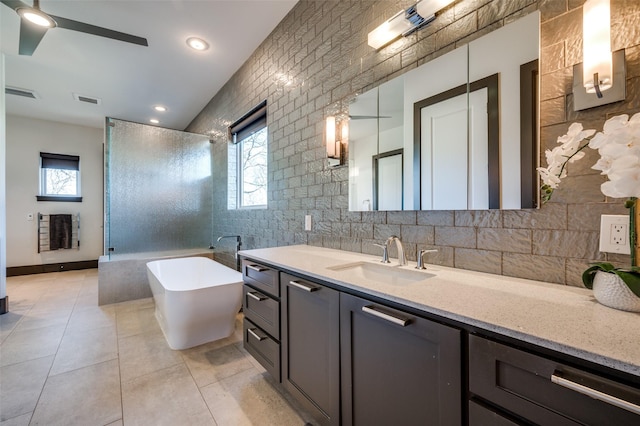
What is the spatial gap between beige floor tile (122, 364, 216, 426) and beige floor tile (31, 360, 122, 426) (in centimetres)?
7

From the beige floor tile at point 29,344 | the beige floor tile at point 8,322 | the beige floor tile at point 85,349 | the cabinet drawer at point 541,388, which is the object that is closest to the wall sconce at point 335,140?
the cabinet drawer at point 541,388

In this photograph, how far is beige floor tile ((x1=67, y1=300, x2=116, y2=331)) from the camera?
2.74 meters

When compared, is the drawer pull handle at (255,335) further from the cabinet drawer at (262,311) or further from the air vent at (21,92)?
the air vent at (21,92)

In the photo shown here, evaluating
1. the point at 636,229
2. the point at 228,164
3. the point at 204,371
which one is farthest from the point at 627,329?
the point at 228,164

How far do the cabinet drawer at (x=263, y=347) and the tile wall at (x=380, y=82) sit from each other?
2.57 feet

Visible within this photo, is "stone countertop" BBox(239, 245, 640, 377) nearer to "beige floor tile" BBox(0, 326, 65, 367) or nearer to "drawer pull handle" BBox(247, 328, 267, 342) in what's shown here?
"drawer pull handle" BBox(247, 328, 267, 342)

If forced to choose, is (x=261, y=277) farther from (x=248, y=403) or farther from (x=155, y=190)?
(x=155, y=190)

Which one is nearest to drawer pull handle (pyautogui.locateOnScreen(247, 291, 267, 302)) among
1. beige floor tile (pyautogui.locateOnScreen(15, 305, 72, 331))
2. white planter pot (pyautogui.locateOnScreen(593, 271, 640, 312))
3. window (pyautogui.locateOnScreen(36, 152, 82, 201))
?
white planter pot (pyautogui.locateOnScreen(593, 271, 640, 312))

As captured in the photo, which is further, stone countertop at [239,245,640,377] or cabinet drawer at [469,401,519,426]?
cabinet drawer at [469,401,519,426]

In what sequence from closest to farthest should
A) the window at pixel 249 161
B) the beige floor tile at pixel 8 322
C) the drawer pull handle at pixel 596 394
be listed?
1. the drawer pull handle at pixel 596 394
2. the beige floor tile at pixel 8 322
3. the window at pixel 249 161

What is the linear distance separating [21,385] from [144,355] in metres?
0.69

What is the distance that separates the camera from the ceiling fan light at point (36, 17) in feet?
6.26

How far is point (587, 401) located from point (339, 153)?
1.71 meters

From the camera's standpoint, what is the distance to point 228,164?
3.85 meters
